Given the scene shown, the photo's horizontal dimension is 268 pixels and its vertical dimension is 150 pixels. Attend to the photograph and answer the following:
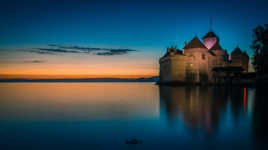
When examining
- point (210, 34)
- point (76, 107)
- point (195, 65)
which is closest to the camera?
point (76, 107)

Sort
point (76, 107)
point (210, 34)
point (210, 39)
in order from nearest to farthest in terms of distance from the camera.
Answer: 1. point (76, 107)
2. point (210, 39)
3. point (210, 34)

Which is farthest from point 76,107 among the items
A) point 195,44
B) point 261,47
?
point 195,44

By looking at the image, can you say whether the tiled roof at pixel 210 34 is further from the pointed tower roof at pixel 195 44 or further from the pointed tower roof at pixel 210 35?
the pointed tower roof at pixel 195 44

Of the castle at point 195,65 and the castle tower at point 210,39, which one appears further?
the castle tower at point 210,39

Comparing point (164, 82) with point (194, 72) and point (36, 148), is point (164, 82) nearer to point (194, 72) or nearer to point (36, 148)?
point (194, 72)

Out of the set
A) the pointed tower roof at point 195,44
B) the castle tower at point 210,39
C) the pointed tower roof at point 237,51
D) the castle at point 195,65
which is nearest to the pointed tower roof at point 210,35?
the castle tower at point 210,39

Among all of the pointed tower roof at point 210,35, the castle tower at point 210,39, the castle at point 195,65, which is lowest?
the castle at point 195,65

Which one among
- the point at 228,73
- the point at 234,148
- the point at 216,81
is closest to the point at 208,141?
the point at 234,148

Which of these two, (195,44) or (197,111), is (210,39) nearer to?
(195,44)

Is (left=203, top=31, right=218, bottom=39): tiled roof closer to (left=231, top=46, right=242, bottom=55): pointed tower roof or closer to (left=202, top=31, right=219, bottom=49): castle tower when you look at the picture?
(left=202, top=31, right=219, bottom=49): castle tower

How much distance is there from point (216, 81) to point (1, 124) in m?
48.3

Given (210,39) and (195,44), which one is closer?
(195,44)

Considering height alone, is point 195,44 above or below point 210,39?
below

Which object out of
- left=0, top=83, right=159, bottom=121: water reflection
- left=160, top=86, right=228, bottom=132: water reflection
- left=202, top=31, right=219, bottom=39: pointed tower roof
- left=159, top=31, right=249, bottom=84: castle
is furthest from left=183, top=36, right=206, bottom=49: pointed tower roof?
left=160, top=86, right=228, bottom=132: water reflection
